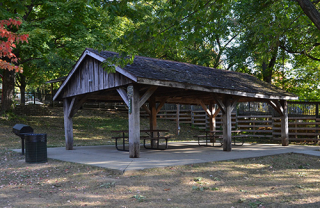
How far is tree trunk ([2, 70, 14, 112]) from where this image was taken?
65.0 feet

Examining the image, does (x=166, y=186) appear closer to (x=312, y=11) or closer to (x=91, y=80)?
(x=312, y=11)

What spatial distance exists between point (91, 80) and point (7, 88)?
37.6 feet

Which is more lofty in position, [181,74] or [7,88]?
[7,88]

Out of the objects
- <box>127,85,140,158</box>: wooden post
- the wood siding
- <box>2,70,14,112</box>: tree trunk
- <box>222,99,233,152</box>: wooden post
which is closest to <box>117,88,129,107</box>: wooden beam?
the wood siding

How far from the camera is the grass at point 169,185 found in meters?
5.30

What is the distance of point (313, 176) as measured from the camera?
7449 mm

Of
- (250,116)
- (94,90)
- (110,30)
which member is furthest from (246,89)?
(110,30)

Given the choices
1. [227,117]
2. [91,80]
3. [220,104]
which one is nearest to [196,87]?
[220,104]

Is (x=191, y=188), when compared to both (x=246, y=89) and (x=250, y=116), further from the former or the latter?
(x=250, y=116)

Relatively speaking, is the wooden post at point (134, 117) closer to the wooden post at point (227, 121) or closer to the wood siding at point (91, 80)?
the wood siding at point (91, 80)

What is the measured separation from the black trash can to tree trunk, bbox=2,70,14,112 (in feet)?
41.2

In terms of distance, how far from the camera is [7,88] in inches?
780

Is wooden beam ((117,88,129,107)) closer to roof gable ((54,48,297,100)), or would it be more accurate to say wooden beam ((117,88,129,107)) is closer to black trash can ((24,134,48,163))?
roof gable ((54,48,297,100))

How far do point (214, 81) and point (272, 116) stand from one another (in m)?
8.29
